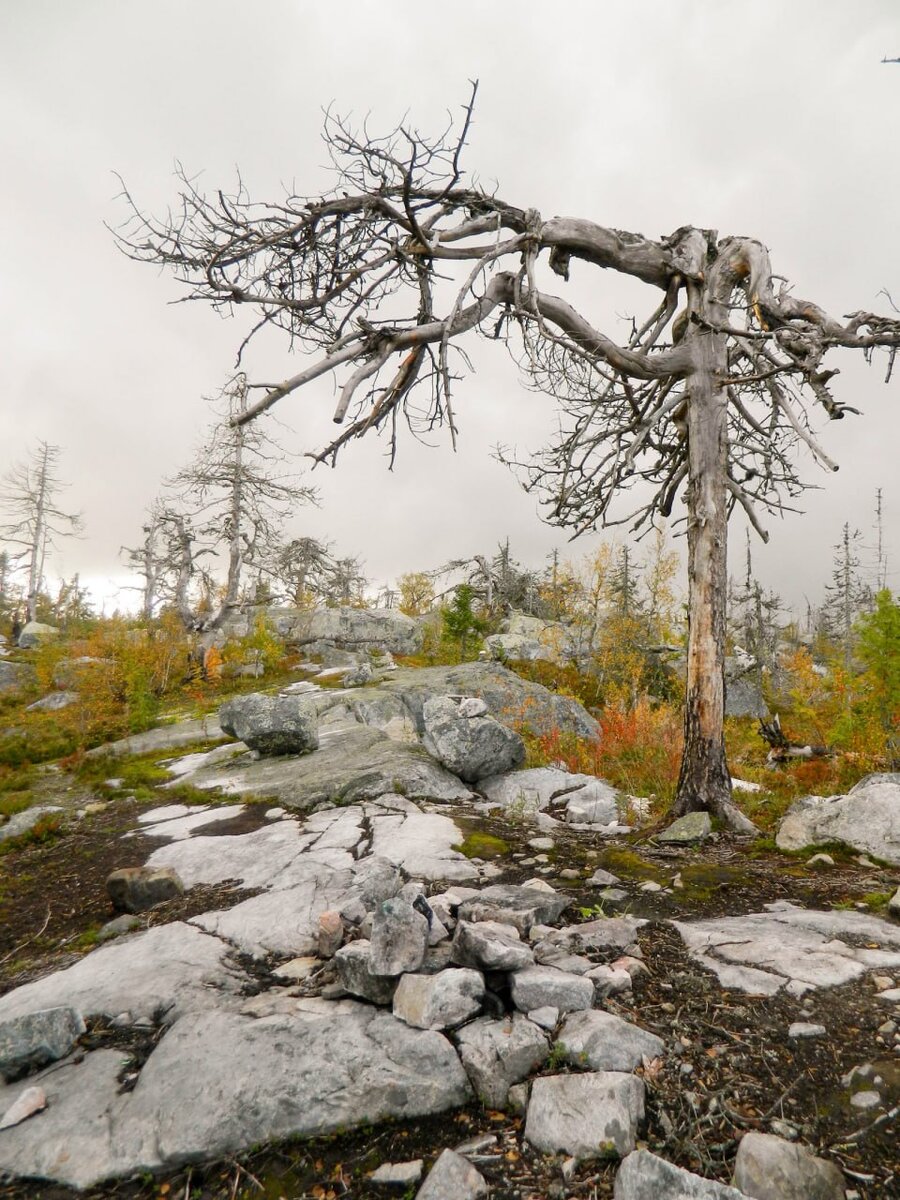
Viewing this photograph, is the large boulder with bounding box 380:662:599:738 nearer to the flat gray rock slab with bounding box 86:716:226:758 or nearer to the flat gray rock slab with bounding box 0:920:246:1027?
the flat gray rock slab with bounding box 86:716:226:758

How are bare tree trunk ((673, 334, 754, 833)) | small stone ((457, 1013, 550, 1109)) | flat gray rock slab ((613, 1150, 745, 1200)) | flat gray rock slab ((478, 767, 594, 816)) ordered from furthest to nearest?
1. flat gray rock slab ((478, 767, 594, 816))
2. bare tree trunk ((673, 334, 754, 833))
3. small stone ((457, 1013, 550, 1109))
4. flat gray rock slab ((613, 1150, 745, 1200))

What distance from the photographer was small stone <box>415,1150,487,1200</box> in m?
1.68

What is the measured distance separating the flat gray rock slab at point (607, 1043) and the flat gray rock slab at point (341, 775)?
456 cm

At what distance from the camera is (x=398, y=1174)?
178cm

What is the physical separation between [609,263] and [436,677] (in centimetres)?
901

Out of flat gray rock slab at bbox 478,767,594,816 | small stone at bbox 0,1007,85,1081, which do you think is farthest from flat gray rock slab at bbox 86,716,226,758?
small stone at bbox 0,1007,85,1081

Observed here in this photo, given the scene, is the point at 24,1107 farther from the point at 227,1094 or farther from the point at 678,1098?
the point at 678,1098

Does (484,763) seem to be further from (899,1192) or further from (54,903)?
(899,1192)

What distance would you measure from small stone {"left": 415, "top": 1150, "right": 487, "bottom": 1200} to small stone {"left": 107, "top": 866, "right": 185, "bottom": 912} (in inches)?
124

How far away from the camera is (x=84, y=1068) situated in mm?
2219

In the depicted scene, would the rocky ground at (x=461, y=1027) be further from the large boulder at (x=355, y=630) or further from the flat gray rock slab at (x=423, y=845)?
the large boulder at (x=355, y=630)

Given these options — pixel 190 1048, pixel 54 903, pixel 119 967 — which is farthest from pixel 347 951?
pixel 54 903

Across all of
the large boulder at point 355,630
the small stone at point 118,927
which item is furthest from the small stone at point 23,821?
the large boulder at point 355,630

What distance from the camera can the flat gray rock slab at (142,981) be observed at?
263 cm
